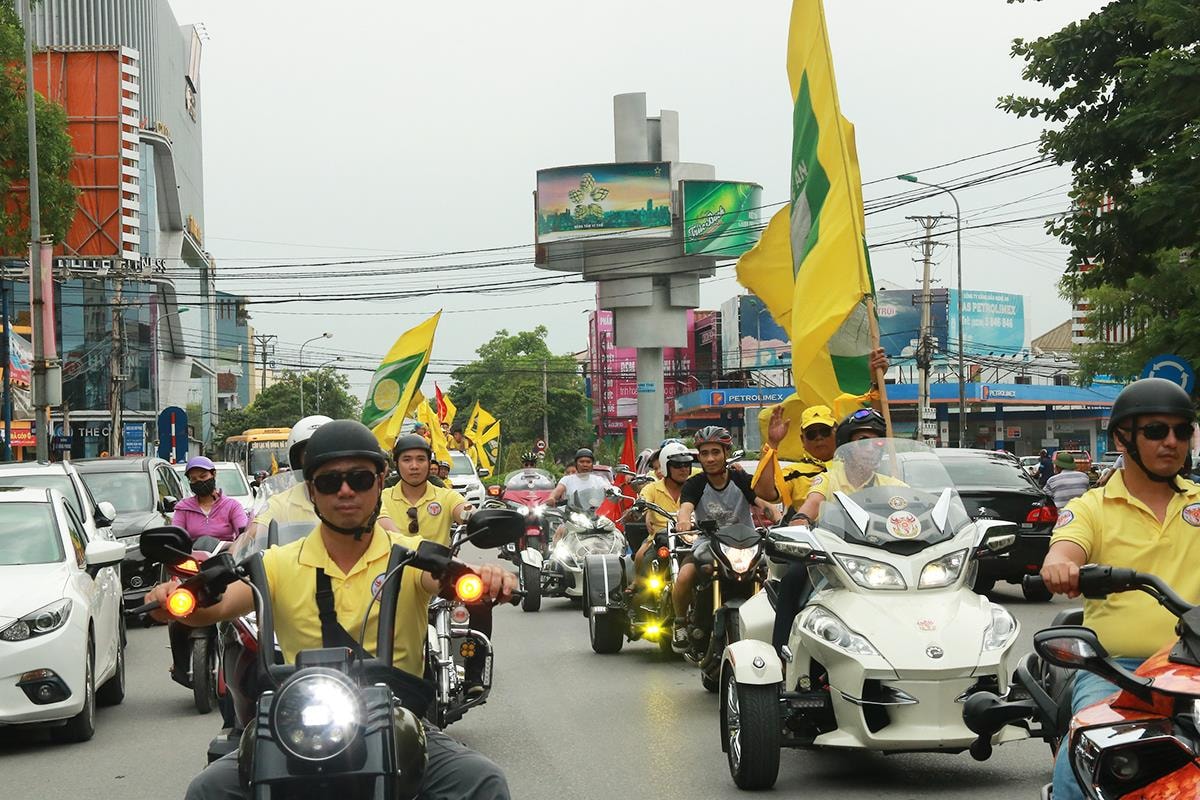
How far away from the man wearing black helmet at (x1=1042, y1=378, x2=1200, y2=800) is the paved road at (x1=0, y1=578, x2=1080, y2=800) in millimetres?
2802

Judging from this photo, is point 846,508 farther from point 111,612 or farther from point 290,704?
point 111,612

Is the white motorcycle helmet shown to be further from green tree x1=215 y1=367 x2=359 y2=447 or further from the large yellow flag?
green tree x1=215 y1=367 x2=359 y2=447

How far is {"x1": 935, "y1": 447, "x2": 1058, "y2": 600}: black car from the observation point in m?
17.1

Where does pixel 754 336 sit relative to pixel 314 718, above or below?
above

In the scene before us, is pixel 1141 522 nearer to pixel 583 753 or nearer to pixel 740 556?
pixel 583 753

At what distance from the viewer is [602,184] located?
236 feet

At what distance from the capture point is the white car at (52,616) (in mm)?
9461

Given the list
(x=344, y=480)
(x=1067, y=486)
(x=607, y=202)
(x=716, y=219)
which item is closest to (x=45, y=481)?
(x=1067, y=486)

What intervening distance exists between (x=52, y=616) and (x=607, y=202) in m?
63.0

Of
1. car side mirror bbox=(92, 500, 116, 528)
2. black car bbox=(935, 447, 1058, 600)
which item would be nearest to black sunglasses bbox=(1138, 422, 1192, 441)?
car side mirror bbox=(92, 500, 116, 528)

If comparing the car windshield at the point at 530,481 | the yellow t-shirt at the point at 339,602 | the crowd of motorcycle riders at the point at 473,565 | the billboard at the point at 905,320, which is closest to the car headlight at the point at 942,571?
the crowd of motorcycle riders at the point at 473,565

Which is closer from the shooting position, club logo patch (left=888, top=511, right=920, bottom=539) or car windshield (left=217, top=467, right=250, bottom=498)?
club logo patch (left=888, top=511, right=920, bottom=539)

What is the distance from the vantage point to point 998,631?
746cm

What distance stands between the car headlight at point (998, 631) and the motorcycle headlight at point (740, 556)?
95.6 inches
